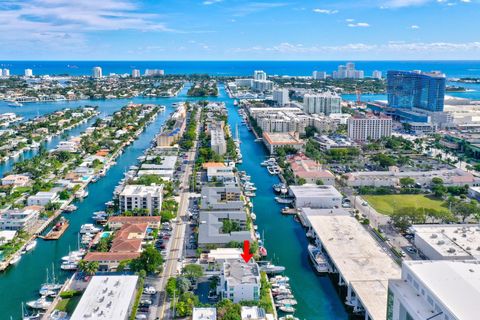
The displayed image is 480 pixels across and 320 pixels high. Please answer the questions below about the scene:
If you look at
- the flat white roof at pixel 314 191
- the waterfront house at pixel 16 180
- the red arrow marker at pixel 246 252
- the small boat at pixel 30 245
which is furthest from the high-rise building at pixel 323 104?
the small boat at pixel 30 245

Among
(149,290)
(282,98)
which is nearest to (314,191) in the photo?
(149,290)

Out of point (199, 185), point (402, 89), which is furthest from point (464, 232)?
point (402, 89)

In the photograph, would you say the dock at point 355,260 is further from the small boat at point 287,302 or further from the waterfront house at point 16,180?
the waterfront house at point 16,180

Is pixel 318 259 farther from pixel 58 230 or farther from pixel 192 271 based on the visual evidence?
pixel 58 230

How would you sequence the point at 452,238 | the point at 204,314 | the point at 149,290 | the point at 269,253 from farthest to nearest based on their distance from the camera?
the point at 269,253 < the point at 452,238 < the point at 149,290 < the point at 204,314

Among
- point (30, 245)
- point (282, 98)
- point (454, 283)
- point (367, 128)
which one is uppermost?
point (282, 98)

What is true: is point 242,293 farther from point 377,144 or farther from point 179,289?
point 377,144
